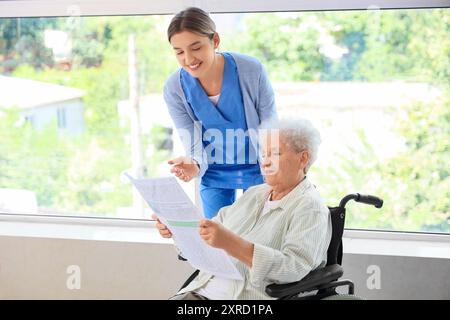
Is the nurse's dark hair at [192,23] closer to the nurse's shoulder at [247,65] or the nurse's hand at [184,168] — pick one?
the nurse's shoulder at [247,65]

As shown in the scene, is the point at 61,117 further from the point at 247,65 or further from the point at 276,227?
the point at 276,227

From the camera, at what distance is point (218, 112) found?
2961 mm

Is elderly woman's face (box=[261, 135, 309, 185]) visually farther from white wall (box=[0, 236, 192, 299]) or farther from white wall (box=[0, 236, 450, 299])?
white wall (box=[0, 236, 192, 299])

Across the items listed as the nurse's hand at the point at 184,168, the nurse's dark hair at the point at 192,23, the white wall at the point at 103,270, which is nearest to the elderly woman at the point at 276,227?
the nurse's hand at the point at 184,168

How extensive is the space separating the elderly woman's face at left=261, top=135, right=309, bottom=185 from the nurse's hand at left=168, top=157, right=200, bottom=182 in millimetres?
480

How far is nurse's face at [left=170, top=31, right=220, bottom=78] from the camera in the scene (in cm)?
276

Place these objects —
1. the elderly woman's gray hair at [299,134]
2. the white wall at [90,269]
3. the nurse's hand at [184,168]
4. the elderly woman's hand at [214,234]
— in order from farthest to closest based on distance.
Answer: the white wall at [90,269], the nurse's hand at [184,168], the elderly woman's gray hair at [299,134], the elderly woman's hand at [214,234]

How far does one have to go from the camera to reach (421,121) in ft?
11.4

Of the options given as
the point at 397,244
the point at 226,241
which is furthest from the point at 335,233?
the point at 397,244

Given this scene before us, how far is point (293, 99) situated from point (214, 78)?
746mm

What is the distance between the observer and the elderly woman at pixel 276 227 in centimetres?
233

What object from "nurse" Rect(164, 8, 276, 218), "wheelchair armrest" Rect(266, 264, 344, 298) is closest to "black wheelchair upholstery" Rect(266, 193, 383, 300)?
"wheelchair armrest" Rect(266, 264, 344, 298)

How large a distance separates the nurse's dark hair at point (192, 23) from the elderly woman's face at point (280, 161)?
1.69ft
